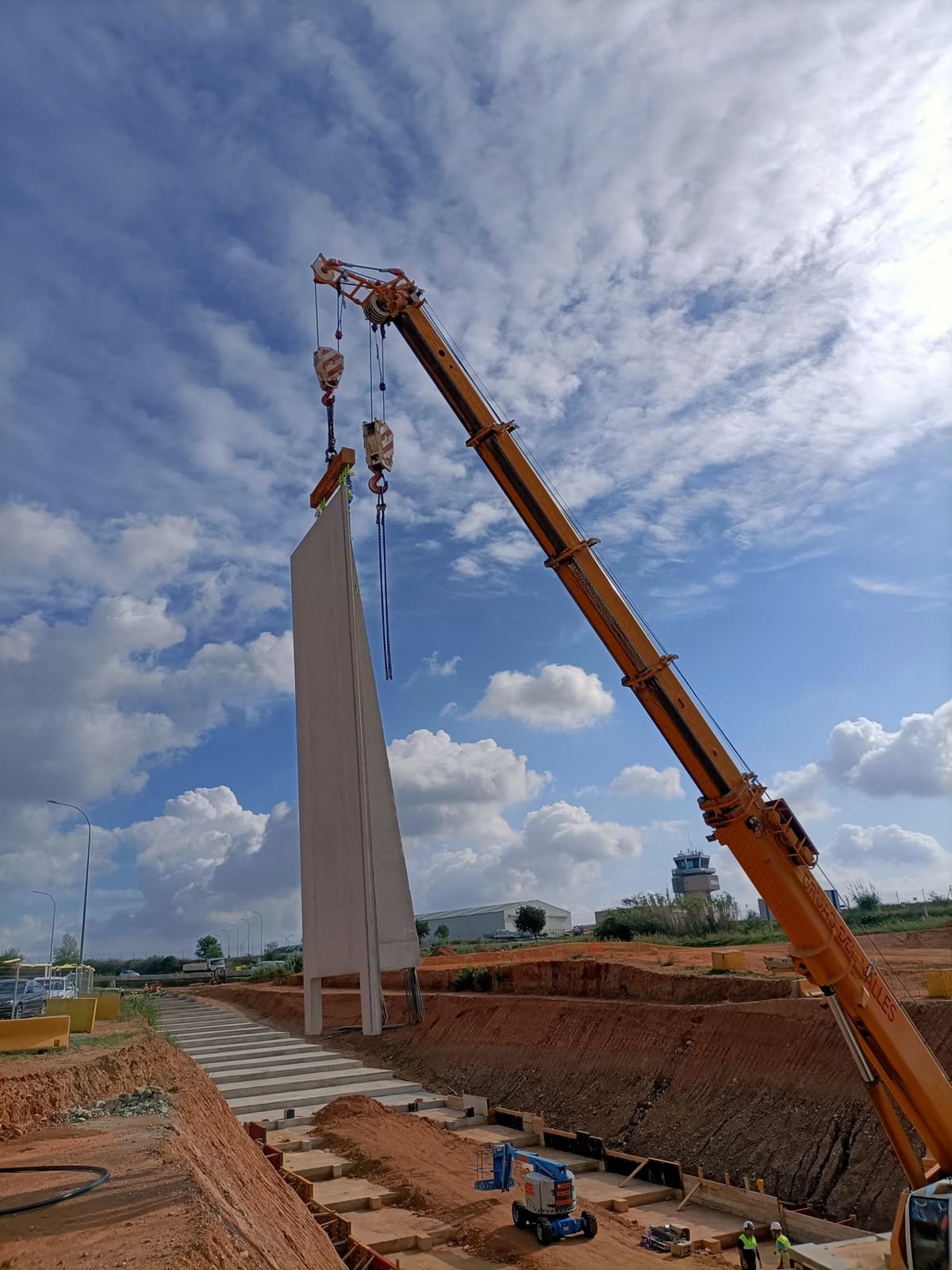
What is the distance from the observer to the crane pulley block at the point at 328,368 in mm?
13438

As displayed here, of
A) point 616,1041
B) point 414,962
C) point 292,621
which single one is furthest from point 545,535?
point 616,1041

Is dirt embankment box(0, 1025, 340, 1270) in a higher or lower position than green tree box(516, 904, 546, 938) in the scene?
lower

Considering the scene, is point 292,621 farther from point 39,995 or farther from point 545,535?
point 39,995

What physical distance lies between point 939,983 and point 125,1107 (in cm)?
1593

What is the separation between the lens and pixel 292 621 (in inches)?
515

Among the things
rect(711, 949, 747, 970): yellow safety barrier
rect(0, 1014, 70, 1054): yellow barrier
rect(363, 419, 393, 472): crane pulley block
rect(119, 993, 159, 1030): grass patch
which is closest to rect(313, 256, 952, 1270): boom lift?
rect(363, 419, 393, 472): crane pulley block

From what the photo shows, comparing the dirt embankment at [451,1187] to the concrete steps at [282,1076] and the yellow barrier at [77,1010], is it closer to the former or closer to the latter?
the concrete steps at [282,1076]

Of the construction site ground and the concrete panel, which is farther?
the construction site ground

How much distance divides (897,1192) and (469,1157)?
9.63 m

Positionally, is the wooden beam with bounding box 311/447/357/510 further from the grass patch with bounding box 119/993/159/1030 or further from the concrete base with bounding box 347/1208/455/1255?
the grass patch with bounding box 119/993/159/1030

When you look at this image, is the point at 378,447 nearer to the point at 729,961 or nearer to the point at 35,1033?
the point at 35,1033

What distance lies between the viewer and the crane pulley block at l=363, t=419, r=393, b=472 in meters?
12.7

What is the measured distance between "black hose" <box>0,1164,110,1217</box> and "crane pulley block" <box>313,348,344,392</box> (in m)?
10.5

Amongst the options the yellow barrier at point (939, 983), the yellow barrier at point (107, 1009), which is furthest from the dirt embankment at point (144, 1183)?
the yellow barrier at point (939, 983)
